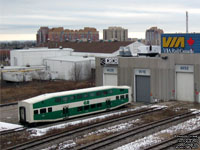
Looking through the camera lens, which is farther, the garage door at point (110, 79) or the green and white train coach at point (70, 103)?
the garage door at point (110, 79)

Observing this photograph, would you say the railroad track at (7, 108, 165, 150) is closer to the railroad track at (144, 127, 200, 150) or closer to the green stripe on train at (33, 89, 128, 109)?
the green stripe on train at (33, 89, 128, 109)

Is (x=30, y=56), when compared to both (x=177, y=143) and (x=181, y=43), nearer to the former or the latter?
(x=181, y=43)

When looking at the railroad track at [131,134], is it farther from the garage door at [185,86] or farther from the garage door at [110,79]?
the garage door at [110,79]

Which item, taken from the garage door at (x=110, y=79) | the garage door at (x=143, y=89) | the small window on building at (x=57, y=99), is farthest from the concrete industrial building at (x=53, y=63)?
the small window on building at (x=57, y=99)

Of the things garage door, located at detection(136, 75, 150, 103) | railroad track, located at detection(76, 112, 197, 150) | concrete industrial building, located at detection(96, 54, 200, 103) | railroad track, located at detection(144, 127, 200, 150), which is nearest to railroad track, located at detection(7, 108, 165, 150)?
railroad track, located at detection(76, 112, 197, 150)

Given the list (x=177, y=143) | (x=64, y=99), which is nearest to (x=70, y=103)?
(x=64, y=99)

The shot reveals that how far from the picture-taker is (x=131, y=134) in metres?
21.9

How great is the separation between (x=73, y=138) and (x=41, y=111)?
16.5 ft

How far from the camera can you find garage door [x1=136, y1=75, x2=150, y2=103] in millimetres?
37750

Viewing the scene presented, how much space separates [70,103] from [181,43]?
15941 mm

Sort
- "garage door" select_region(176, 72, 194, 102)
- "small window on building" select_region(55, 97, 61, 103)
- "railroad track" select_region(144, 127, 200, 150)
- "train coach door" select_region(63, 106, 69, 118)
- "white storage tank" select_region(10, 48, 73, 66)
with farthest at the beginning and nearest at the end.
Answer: "white storage tank" select_region(10, 48, 73, 66)
"garage door" select_region(176, 72, 194, 102)
"train coach door" select_region(63, 106, 69, 118)
"small window on building" select_region(55, 97, 61, 103)
"railroad track" select_region(144, 127, 200, 150)

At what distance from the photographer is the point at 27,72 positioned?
68125 mm

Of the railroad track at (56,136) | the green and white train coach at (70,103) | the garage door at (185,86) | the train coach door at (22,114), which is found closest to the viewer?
the railroad track at (56,136)

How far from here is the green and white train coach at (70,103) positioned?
25.8m
